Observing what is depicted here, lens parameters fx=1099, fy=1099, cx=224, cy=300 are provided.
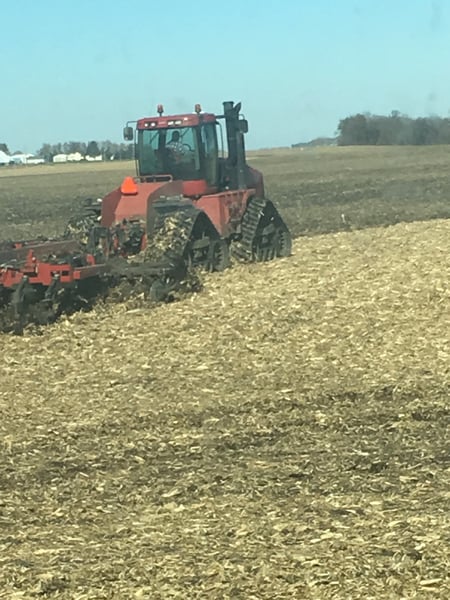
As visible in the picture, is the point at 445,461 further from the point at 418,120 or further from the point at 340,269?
the point at 418,120

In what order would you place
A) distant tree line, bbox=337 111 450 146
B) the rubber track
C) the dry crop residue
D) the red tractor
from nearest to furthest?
the dry crop residue → the red tractor → the rubber track → distant tree line, bbox=337 111 450 146

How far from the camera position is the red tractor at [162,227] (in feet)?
40.4

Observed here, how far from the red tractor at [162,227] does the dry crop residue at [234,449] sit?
571 millimetres

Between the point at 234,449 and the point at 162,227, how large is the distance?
24.6 ft

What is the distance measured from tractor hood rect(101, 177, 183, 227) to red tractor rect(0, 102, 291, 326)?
0.6 inches

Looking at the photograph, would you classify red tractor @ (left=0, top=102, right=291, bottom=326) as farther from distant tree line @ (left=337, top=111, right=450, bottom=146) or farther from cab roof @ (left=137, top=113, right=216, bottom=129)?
distant tree line @ (left=337, top=111, right=450, bottom=146)

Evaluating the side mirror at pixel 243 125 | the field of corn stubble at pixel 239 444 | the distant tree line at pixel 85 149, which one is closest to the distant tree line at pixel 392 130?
the distant tree line at pixel 85 149

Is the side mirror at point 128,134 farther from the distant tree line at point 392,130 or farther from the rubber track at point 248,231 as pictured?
the distant tree line at point 392,130

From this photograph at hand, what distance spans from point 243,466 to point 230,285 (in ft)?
24.4

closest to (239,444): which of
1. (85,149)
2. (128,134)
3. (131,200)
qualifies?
(131,200)

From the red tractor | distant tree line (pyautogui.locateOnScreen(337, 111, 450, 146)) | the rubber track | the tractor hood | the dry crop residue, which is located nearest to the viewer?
the dry crop residue

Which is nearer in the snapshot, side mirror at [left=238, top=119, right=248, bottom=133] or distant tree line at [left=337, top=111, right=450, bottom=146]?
side mirror at [left=238, top=119, right=248, bottom=133]

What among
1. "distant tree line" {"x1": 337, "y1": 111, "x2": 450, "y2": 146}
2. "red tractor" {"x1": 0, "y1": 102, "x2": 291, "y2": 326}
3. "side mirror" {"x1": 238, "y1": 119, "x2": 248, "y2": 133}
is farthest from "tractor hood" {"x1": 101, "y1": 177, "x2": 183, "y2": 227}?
"distant tree line" {"x1": 337, "y1": 111, "x2": 450, "y2": 146}

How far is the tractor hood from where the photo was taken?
15250mm
